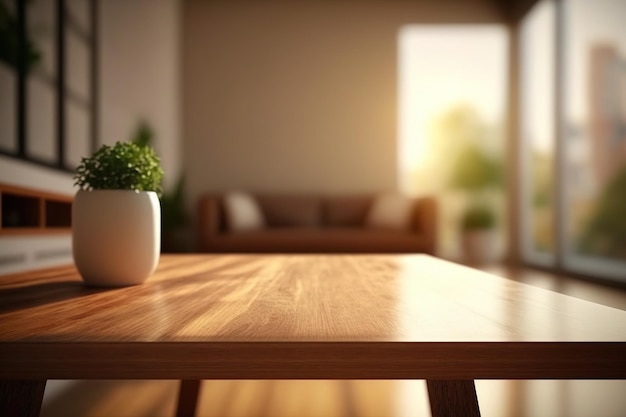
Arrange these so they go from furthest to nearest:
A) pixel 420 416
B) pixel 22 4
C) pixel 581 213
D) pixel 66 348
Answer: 1. pixel 581 213
2. pixel 22 4
3. pixel 420 416
4. pixel 66 348

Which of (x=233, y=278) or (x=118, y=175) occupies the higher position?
(x=118, y=175)

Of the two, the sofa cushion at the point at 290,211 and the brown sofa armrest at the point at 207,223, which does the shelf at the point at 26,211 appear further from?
the sofa cushion at the point at 290,211

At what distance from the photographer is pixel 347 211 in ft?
14.0

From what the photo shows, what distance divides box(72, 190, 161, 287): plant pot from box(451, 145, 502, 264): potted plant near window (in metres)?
4.55

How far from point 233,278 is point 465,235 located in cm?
443

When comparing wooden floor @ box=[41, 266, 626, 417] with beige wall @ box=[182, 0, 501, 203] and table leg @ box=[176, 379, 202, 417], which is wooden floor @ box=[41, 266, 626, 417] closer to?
table leg @ box=[176, 379, 202, 417]

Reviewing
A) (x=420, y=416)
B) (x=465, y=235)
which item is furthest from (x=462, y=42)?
(x=420, y=416)

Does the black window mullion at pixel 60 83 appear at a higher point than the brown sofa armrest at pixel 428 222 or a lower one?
higher

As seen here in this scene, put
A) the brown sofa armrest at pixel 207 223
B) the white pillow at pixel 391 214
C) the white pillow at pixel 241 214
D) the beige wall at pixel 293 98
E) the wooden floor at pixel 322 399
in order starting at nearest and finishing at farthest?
the wooden floor at pixel 322 399 < the brown sofa armrest at pixel 207 223 < the white pillow at pixel 241 214 < the white pillow at pixel 391 214 < the beige wall at pixel 293 98

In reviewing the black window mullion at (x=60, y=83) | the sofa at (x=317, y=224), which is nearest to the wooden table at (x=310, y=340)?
the black window mullion at (x=60, y=83)

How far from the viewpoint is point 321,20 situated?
198 inches

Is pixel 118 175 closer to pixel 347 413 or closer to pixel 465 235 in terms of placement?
pixel 347 413

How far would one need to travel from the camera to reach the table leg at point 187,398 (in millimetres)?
1067

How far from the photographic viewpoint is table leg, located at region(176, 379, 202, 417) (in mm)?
1067
